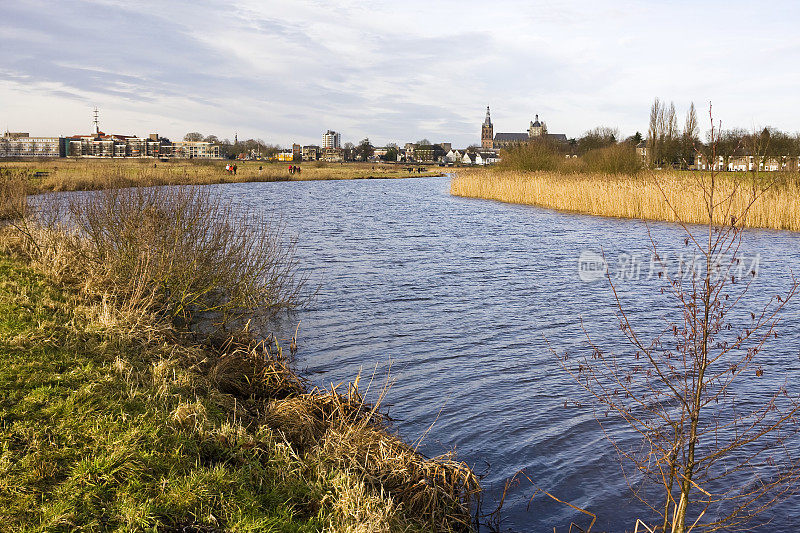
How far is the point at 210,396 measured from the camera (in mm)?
5711

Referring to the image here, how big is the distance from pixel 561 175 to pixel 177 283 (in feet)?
97.5

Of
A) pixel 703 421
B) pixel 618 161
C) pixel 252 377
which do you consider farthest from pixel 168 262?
pixel 618 161

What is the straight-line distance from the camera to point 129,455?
4.00 metres

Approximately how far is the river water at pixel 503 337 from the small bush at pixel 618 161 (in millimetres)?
12102

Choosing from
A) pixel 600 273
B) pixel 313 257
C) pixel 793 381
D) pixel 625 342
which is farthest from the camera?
pixel 313 257

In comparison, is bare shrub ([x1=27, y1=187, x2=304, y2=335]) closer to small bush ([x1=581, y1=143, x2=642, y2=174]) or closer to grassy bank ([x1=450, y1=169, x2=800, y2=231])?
grassy bank ([x1=450, y1=169, x2=800, y2=231])

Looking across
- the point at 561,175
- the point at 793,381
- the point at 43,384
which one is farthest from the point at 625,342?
the point at 561,175

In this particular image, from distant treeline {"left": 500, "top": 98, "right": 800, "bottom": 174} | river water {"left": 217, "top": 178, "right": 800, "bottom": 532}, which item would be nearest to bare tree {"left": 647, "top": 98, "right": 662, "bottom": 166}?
distant treeline {"left": 500, "top": 98, "right": 800, "bottom": 174}

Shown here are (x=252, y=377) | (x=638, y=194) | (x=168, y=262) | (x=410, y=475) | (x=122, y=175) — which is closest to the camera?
(x=410, y=475)

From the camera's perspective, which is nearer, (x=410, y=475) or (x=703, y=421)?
(x=410, y=475)

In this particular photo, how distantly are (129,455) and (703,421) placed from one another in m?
5.59

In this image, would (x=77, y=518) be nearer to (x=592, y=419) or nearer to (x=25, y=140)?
(x=592, y=419)

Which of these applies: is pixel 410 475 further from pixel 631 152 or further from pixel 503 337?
pixel 631 152

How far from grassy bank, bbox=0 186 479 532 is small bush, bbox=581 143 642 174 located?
2945cm
